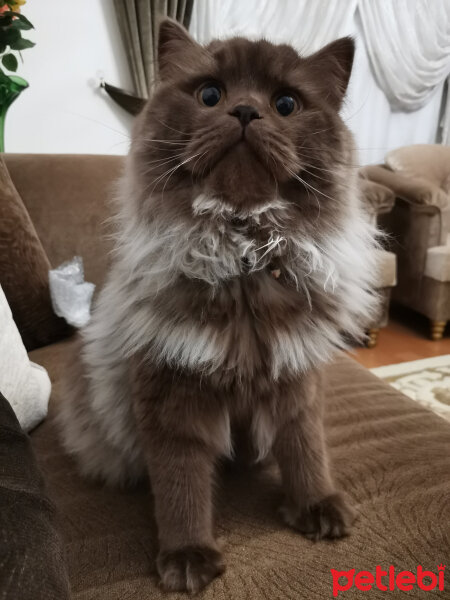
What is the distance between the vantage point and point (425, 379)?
2.37 meters

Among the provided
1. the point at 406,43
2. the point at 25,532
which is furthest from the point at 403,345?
the point at 25,532

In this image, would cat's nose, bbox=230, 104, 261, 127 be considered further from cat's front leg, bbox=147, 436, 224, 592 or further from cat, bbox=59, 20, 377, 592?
cat's front leg, bbox=147, 436, 224, 592

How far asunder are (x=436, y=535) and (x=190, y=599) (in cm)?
41

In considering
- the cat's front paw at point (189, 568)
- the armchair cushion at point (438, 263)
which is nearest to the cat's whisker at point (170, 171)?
the cat's front paw at point (189, 568)

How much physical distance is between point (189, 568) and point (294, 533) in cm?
21

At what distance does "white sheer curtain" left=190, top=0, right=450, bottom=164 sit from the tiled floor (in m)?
1.21

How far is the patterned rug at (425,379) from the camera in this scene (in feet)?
7.05

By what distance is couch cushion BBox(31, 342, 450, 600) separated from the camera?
71 cm

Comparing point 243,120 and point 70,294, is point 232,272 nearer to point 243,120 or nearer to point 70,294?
point 243,120

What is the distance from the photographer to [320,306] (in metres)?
0.81

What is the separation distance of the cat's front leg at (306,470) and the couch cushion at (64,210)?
1.00 m

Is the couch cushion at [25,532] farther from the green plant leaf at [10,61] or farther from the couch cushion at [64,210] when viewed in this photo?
the green plant leaf at [10,61]

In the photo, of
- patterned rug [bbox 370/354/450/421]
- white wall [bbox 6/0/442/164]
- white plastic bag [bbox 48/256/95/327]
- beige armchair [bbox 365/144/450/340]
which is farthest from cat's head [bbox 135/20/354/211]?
beige armchair [bbox 365/144/450/340]

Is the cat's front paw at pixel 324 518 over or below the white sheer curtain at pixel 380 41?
below
